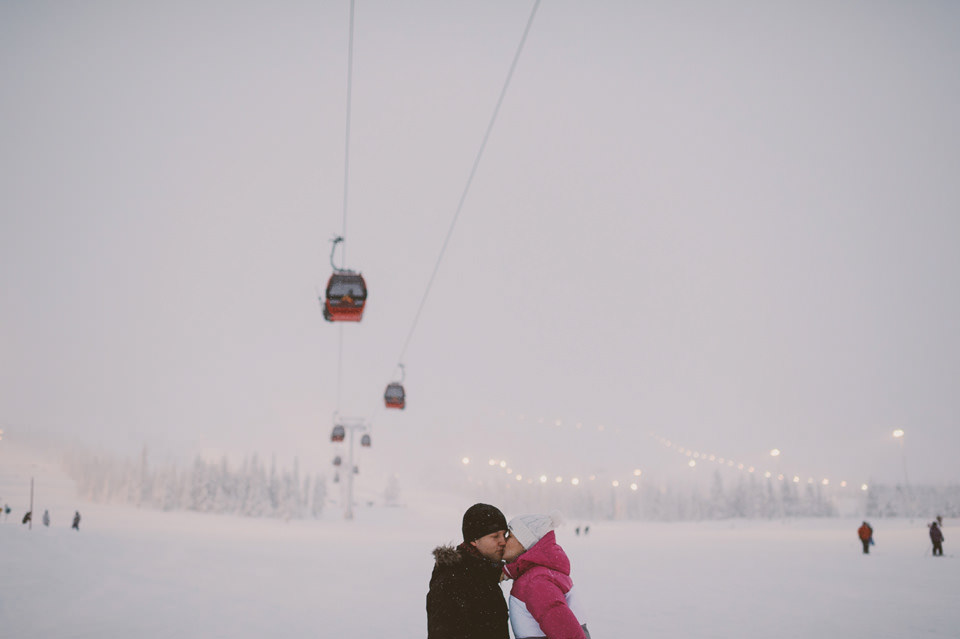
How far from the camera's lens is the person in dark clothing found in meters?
2.68

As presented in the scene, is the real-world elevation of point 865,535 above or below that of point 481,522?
below

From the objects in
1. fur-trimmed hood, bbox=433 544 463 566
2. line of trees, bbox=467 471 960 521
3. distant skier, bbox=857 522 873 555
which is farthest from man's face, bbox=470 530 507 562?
line of trees, bbox=467 471 960 521

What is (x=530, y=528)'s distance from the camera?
114 inches

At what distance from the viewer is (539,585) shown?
270 centimetres

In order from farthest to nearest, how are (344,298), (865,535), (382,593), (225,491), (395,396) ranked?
(225,491) → (395,396) → (865,535) → (382,593) → (344,298)

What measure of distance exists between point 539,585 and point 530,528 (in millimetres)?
269

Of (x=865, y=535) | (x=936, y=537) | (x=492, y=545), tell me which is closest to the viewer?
(x=492, y=545)

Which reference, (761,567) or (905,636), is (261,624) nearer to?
(905,636)

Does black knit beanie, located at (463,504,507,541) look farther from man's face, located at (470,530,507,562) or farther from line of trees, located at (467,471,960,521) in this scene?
line of trees, located at (467,471,960,521)

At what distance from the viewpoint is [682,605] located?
11508 mm

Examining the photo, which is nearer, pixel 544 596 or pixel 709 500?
pixel 544 596

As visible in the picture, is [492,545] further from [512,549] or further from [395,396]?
[395,396]

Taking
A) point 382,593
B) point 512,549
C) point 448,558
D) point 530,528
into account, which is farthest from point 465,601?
point 382,593

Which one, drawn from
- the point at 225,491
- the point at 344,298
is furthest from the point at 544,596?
the point at 225,491
